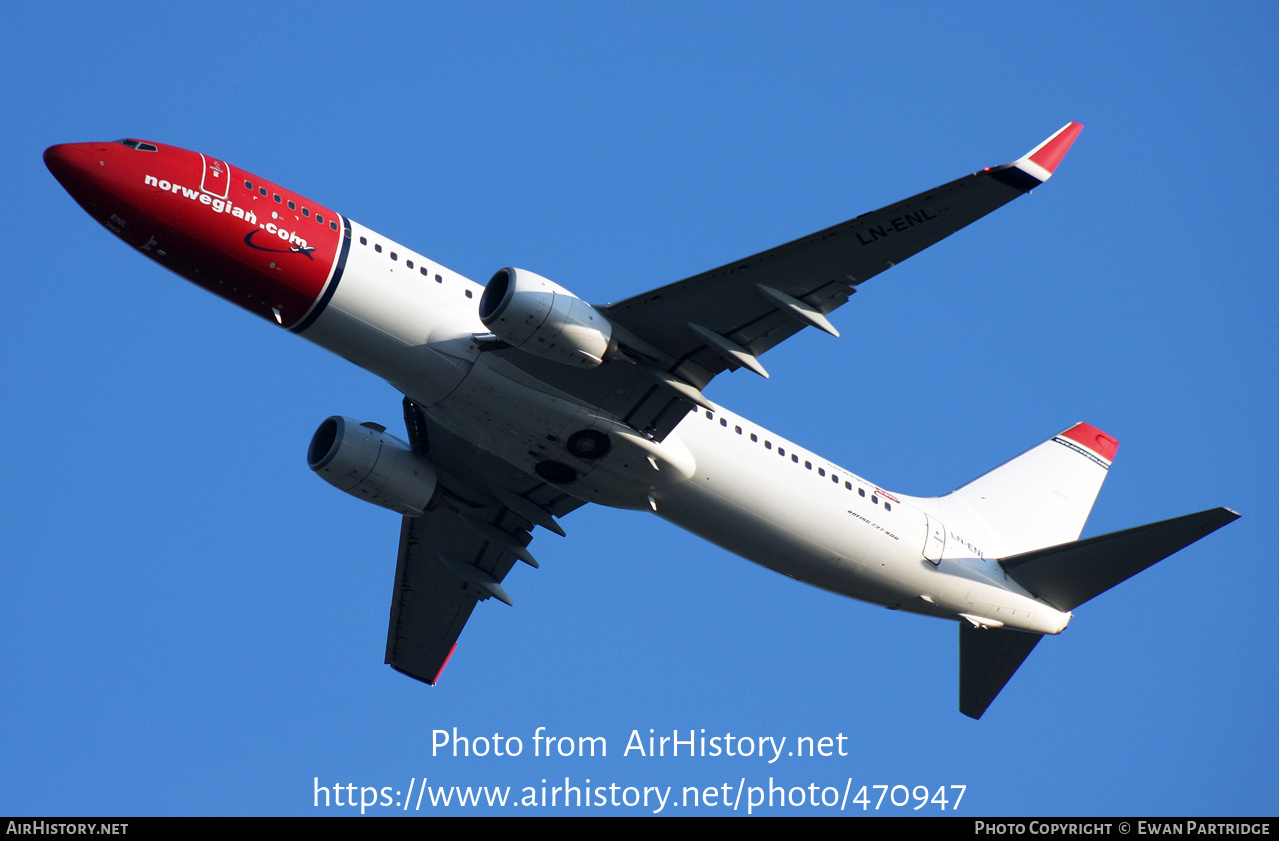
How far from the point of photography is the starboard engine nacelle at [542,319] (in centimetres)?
2438

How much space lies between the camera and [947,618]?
1261 inches

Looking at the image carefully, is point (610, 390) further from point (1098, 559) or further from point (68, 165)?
point (1098, 559)

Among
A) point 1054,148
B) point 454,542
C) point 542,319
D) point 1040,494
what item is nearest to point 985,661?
point 1040,494

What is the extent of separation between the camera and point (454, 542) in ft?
113

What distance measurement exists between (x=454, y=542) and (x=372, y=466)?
4.76 meters

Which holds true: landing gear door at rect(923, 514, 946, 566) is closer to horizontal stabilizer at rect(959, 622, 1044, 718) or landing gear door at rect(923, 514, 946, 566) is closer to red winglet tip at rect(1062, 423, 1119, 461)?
horizontal stabilizer at rect(959, 622, 1044, 718)

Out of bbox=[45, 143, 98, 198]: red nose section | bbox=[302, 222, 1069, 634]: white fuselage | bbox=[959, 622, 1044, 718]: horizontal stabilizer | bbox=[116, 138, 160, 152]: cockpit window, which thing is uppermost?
bbox=[116, 138, 160, 152]: cockpit window

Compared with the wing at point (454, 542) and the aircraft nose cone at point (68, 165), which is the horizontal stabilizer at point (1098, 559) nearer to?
the wing at point (454, 542)

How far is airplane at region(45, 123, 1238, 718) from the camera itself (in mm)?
24656

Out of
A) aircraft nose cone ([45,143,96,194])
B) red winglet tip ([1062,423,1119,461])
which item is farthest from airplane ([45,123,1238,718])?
red winglet tip ([1062,423,1119,461])

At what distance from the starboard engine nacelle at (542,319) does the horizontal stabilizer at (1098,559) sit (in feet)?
45.1

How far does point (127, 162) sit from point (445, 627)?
1657cm

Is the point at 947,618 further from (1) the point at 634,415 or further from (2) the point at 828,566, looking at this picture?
(1) the point at 634,415

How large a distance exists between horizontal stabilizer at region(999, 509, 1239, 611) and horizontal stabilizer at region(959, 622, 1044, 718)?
5.72 feet
